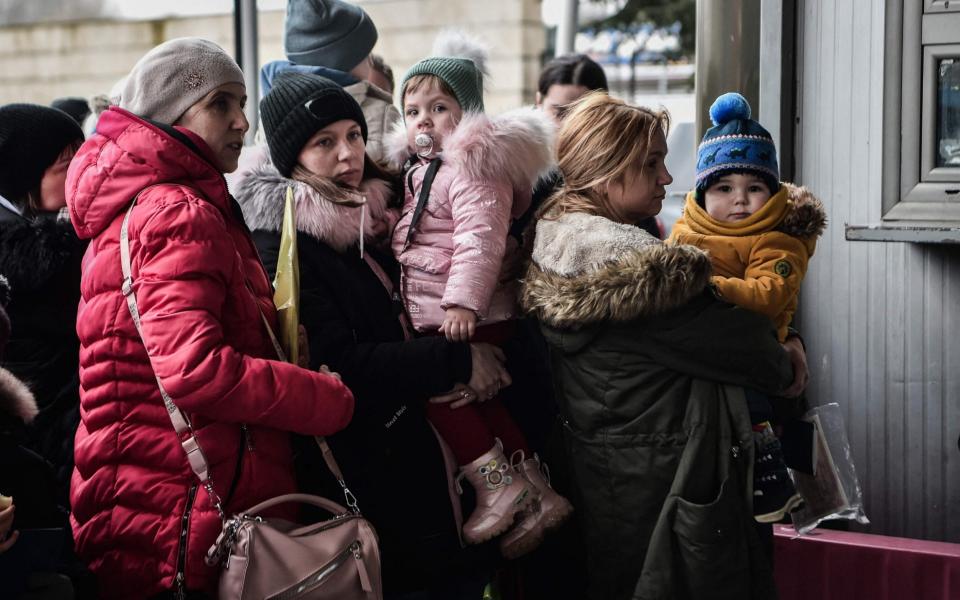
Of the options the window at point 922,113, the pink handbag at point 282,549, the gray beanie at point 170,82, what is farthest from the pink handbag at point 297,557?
the window at point 922,113

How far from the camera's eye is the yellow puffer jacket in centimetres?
232

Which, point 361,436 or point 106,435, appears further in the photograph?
point 361,436

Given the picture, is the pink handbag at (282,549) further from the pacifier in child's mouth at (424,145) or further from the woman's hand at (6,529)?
the pacifier in child's mouth at (424,145)

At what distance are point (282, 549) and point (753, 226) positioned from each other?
128 cm

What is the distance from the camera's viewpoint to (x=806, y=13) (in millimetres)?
3195

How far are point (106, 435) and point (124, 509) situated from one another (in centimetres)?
14

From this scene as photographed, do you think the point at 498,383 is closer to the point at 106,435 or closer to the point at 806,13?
the point at 106,435

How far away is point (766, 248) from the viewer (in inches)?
94.6

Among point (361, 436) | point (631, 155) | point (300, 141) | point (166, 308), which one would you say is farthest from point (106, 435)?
point (631, 155)

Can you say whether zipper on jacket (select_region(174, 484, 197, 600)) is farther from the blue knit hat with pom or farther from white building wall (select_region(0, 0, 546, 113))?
white building wall (select_region(0, 0, 546, 113))

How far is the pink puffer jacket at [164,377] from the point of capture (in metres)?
1.82

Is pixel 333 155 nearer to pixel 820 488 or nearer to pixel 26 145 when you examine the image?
pixel 26 145

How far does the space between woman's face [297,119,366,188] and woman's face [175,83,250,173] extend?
251 millimetres

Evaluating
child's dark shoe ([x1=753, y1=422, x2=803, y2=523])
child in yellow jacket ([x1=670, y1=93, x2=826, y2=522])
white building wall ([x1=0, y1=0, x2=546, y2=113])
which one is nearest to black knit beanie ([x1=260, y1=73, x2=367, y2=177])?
child in yellow jacket ([x1=670, y1=93, x2=826, y2=522])
